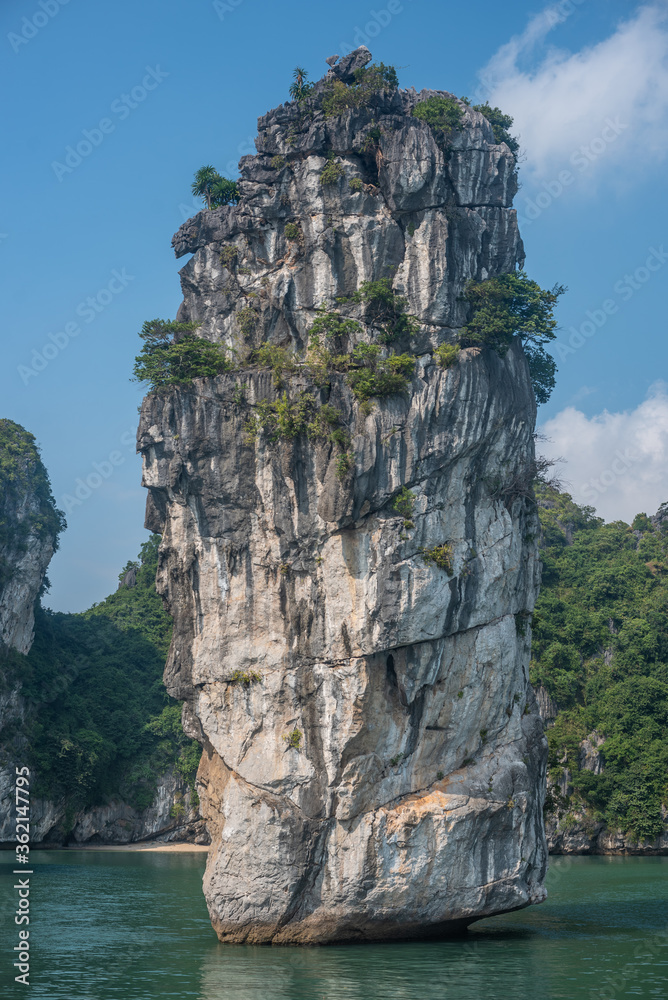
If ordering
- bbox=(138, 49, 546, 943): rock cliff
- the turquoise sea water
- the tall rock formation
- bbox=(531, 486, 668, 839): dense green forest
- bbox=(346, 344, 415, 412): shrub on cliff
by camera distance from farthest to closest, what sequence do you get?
the tall rock formation, bbox=(531, 486, 668, 839): dense green forest, bbox=(346, 344, 415, 412): shrub on cliff, bbox=(138, 49, 546, 943): rock cliff, the turquoise sea water

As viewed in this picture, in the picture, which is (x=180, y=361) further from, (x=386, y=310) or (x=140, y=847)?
(x=140, y=847)

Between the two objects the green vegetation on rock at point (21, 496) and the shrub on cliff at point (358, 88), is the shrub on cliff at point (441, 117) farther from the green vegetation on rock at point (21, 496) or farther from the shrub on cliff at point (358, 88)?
the green vegetation on rock at point (21, 496)

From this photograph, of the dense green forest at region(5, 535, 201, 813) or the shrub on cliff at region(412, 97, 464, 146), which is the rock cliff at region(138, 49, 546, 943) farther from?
the dense green forest at region(5, 535, 201, 813)

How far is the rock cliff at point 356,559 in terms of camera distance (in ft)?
62.8

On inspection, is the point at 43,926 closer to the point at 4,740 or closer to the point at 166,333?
the point at 166,333

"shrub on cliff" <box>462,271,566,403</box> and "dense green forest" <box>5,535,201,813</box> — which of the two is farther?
"dense green forest" <box>5,535,201,813</box>

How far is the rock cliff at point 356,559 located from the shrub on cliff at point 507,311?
1.26ft

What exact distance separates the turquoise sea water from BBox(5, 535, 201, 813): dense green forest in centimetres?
1730

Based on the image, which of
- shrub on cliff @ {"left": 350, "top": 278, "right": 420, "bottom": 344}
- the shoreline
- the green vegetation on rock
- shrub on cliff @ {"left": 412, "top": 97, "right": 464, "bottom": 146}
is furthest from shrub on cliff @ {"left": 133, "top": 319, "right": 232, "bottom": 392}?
the shoreline

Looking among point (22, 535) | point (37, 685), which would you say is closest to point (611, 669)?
point (37, 685)

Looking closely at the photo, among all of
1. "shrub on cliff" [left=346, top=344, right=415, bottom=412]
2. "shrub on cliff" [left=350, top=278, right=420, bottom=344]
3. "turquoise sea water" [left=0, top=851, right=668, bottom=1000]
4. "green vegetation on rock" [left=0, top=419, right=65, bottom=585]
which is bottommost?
"turquoise sea water" [left=0, top=851, right=668, bottom=1000]

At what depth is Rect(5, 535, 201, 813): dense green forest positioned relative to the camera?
4428 centimetres

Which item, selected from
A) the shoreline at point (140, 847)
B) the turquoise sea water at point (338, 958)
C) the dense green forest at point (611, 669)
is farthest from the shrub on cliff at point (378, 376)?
the shoreline at point (140, 847)

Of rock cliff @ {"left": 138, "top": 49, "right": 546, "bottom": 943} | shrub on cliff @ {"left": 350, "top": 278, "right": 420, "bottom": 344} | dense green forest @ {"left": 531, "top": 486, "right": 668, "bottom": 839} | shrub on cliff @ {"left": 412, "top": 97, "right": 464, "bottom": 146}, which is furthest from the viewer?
dense green forest @ {"left": 531, "top": 486, "right": 668, "bottom": 839}
